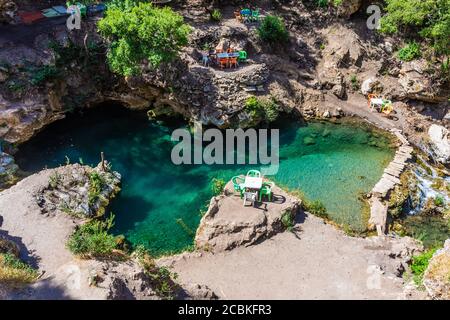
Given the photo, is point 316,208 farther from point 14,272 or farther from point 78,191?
point 14,272

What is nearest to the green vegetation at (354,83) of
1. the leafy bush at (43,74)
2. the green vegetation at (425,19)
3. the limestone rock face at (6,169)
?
the green vegetation at (425,19)

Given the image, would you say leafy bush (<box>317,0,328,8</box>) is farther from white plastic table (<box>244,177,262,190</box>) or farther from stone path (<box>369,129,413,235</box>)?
white plastic table (<box>244,177,262,190</box>)

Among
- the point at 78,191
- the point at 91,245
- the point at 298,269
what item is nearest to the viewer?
the point at 91,245

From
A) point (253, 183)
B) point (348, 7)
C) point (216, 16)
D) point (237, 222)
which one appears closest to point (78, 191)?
point (237, 222)

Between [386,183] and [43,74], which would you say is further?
[43,74]

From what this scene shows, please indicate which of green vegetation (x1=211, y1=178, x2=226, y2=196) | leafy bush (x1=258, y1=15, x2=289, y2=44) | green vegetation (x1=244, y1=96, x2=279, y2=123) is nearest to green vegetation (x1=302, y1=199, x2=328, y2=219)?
green vegetation (x1=211, y1=178, x2=226, y2=196)

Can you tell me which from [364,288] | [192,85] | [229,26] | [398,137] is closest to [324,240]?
[364,288]
